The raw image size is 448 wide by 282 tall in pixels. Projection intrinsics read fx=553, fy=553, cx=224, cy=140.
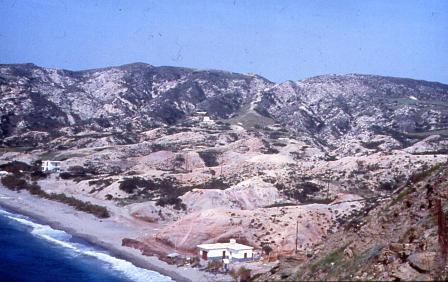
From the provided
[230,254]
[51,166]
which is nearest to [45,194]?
[51,166]

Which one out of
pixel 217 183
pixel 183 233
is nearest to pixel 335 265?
pixel 183 233

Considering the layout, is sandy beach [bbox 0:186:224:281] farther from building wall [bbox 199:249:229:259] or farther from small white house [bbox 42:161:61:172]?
small white house [bbox 42:161:61:172]

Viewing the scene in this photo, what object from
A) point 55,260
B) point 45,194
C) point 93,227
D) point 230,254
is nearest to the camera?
point 230,254

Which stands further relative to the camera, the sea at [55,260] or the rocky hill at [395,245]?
the sea at [55,260]

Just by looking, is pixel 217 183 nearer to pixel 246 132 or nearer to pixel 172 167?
pixel 172 167

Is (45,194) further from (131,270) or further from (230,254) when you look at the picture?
(230,254)

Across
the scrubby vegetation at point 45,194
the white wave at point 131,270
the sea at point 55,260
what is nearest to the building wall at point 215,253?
the white wave at point 131,270

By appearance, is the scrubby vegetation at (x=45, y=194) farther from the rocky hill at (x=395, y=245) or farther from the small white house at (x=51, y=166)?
the rocky hill at (x=395, y=245)
